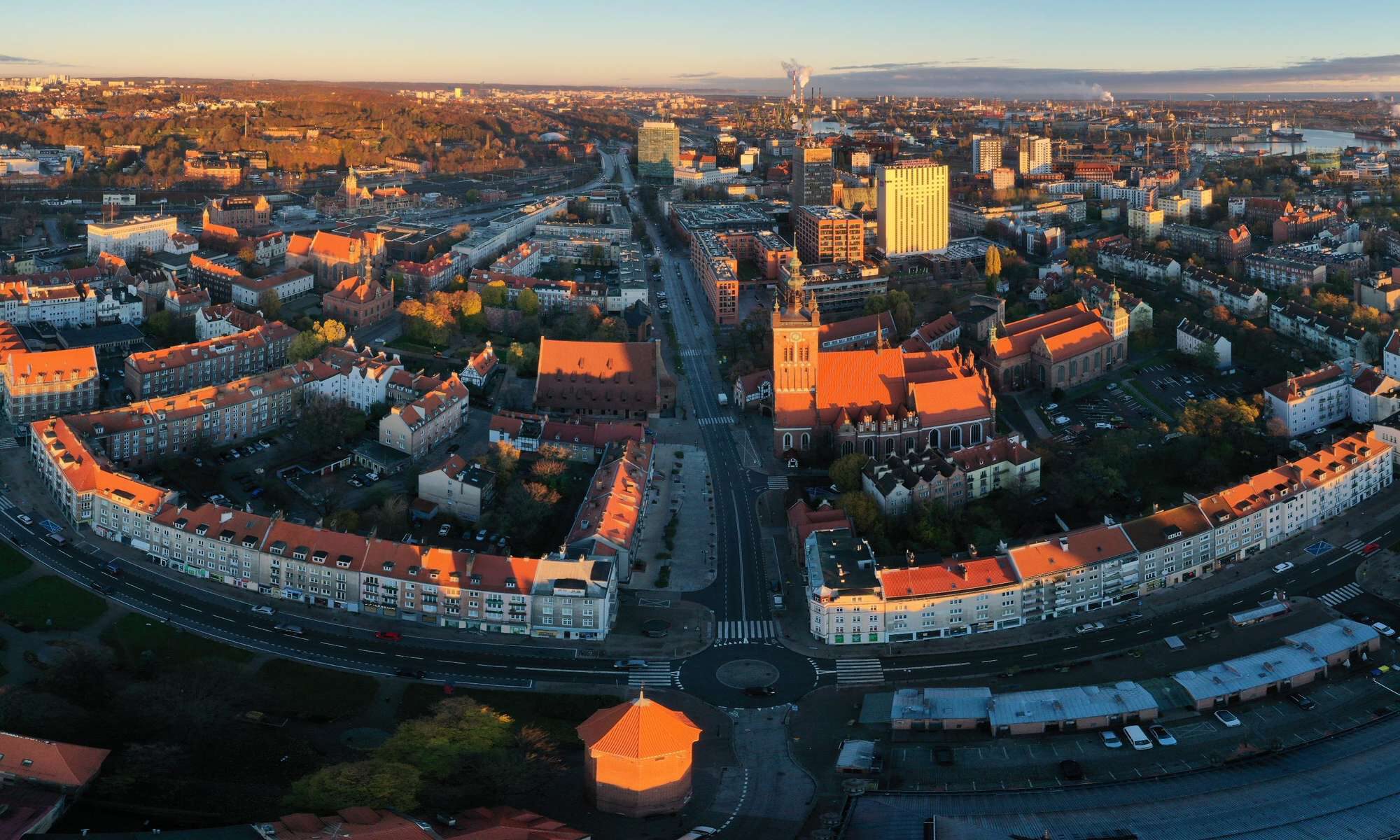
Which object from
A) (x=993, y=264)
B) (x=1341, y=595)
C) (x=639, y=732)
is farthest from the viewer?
(x=993, y=264)

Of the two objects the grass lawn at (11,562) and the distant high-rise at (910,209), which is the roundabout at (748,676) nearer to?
the grass lawn at (11,562)

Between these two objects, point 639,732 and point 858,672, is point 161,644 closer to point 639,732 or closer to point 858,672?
point 639,732

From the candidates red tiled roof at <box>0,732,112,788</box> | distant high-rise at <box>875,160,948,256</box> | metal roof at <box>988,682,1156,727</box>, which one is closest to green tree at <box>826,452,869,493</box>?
metal roof at <box>988,682,1156,727</box>

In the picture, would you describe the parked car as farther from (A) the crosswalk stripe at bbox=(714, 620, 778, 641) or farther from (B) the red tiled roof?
(B) the red tiled roof

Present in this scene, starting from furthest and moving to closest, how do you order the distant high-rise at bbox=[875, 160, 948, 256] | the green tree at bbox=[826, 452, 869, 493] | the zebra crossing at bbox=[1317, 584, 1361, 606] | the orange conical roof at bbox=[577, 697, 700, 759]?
the distant high-rise at bbox=[875, 160, 948, 256]
the green tree at bbox=[826, 452, 869, 493]
the zebra crossing at bbox=[1317, 584, 1361, 606]
the orange conical roof at bbox=[577, 697, 700, 759]

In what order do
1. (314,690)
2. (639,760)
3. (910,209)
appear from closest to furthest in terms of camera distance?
1. (639,760)
2. (314,690)
3. (910,209)

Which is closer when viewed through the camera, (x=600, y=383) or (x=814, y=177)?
(x=600, y=383)

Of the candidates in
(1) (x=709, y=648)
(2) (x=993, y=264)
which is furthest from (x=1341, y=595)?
(2) (x=993, y=264)
